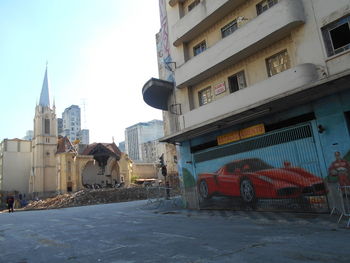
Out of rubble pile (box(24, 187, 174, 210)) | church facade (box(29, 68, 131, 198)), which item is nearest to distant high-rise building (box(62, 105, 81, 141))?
church facade (box(29, 68, 131, 198))

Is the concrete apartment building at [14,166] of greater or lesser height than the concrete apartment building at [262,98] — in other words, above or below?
above

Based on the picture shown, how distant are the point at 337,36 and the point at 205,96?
25.1 ft

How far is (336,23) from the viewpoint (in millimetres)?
10773

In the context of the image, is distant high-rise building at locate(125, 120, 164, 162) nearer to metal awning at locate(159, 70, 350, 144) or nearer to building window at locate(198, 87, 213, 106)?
building window at locate(198, 87, 213, 106)

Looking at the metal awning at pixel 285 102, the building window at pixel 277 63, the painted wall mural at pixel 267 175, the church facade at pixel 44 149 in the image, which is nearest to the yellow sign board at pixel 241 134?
the painted wall mural at pixel 267 175

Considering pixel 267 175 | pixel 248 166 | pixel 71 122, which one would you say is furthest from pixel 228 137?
pixel 71 122

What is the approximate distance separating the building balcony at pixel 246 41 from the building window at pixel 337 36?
118 centimetres

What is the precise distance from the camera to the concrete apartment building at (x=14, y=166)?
6925cm

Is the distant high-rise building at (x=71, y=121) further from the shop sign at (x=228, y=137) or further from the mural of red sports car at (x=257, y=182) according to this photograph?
the shop sign at (x=228, y=137)

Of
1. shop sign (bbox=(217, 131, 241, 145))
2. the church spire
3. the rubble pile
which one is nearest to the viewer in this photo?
shop sign (bbox=(217, 131, 241, 145))

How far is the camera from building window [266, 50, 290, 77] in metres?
12.8

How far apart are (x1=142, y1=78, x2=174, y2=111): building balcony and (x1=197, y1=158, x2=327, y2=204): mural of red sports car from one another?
624cm

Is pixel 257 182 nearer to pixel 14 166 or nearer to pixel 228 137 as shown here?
pixel 228 137

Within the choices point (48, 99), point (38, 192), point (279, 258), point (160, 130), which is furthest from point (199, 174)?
point (160, 130)
